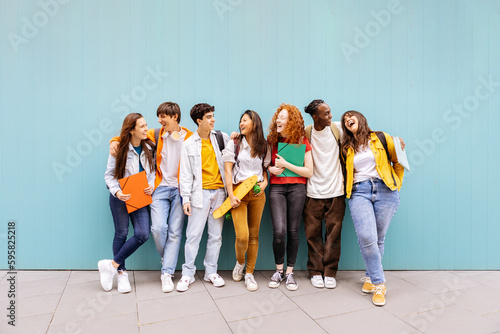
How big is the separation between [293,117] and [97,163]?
206cm

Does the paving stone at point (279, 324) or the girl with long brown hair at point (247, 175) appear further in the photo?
the girl with long brown hair at point (247, 175)

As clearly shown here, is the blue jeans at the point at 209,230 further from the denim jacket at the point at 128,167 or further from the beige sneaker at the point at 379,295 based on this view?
the beige sneaker at the point at 379,295

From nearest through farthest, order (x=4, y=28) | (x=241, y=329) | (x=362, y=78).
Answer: (x=241, y=329) → (x=4, y=28) → (x=362, y=78)

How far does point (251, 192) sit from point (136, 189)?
1027 millimetres

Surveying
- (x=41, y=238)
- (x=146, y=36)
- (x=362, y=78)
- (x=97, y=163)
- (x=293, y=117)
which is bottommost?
(x=41, y=238)

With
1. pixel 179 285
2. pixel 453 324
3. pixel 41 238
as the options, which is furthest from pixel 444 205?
pixel 41 238

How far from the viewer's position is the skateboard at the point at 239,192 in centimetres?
292

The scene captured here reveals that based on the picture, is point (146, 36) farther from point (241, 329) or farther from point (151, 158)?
point (241, 329)

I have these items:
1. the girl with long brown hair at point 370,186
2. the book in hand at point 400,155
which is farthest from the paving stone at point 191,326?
the book in hand at point 400,155

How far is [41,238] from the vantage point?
3.43 meters

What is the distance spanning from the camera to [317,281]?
3.10 m

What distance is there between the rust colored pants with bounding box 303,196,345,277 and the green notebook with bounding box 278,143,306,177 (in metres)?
0.36

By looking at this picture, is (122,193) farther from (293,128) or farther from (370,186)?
(370,186)

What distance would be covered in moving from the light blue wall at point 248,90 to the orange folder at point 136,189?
64 cm
